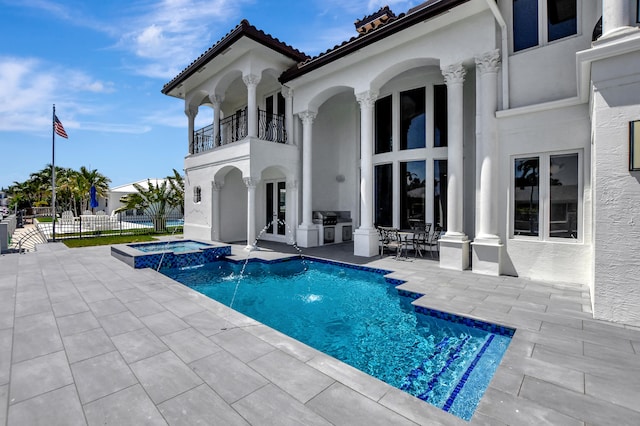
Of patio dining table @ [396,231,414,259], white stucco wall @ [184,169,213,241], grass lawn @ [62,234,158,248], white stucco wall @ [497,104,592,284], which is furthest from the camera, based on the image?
white stucco wall @ [184,169,213,241]

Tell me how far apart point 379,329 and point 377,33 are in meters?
8.15

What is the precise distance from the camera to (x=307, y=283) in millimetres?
7293

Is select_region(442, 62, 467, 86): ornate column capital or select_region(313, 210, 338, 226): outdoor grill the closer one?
select_region(442, 62, 467, 86): ornate column capital

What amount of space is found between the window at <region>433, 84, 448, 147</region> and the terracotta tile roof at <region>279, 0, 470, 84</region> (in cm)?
284

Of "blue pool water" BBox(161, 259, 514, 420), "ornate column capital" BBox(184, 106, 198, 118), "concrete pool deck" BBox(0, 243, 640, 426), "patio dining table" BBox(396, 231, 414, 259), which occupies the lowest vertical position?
"blue pool water" BBox(161, 259, 514, 420)

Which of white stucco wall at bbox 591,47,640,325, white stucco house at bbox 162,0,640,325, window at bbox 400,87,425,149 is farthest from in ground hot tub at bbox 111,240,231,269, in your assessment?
white stucco wall at bbox 591,47,640,325

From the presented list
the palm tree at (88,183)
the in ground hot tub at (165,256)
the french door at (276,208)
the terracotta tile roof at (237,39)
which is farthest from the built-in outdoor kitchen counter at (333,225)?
the palm tree at (88,183)

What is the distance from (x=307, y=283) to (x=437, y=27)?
7838 mm

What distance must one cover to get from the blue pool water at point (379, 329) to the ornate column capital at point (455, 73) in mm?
5716

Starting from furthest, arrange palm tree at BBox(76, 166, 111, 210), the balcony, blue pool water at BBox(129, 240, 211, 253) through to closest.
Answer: palm tree at BBox(76, 166, 111, 210), the balcony, blue pool water at BBox(129, 240, 211, 253)

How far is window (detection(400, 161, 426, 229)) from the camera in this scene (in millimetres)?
10547

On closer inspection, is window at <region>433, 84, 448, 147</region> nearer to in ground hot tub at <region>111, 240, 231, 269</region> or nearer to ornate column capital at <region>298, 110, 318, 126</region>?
ornate column capital at <region>298, 110, 318, 126</region>

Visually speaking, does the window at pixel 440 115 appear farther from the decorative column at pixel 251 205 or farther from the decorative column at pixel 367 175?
the decorative column at pixel 251 205

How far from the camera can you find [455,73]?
776cm
